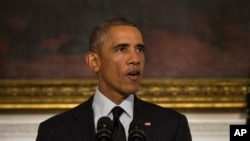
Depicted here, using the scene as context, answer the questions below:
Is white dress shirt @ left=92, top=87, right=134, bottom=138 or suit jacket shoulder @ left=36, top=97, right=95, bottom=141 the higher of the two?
white dress shirt @ left=92, top=87, right=134, bottom=138

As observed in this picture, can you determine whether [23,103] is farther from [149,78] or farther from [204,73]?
[204,73]

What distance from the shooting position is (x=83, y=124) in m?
1.92

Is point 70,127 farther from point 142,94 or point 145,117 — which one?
point 142,94

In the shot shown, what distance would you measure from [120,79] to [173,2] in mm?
1796

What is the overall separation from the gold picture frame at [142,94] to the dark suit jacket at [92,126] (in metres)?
1.44

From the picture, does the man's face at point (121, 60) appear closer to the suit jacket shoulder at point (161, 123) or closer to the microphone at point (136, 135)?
the suit jacket shoulder at point (161, 123)

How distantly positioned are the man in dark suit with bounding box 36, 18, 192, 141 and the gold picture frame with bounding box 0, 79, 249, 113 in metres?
1.42

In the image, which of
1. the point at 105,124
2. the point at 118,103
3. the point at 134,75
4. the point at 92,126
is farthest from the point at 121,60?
the point at 105,124

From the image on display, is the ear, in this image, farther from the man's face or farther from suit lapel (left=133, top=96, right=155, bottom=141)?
suit lapel (left=133, top=96, right=155, bottom=141)

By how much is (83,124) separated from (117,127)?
17 centimetres

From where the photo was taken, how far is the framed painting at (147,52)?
3.45 meters

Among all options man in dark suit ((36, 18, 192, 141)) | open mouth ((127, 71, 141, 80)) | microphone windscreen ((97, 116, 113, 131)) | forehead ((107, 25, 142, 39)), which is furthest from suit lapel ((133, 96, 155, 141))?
microphone windscreen ((97, 116, 113, 131))

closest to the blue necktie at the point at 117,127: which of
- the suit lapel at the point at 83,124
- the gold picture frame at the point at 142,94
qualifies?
the suit lapel at the point at 83,124

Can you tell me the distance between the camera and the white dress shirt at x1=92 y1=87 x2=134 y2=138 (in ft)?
6.29
